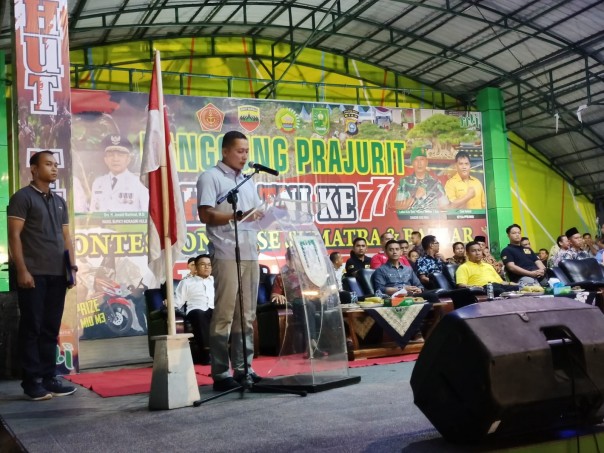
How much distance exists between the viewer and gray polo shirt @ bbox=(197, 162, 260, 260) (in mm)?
3855

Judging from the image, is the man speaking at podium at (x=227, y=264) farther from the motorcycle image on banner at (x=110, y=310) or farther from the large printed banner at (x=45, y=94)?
the motorcycle image on banner at (x=110, y=310)

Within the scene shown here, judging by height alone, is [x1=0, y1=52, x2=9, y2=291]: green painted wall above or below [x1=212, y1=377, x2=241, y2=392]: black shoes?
above

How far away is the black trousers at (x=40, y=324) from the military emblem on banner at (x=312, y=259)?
1.48 m

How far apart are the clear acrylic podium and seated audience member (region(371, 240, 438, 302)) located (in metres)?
2.71

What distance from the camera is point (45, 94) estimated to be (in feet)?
18.0

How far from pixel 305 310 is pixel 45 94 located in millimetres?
3072

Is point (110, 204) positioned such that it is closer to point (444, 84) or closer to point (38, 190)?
point (38, 190)

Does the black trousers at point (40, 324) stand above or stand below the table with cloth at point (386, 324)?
above

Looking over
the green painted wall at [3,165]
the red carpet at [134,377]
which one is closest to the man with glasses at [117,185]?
the green painted wall at [3,165]

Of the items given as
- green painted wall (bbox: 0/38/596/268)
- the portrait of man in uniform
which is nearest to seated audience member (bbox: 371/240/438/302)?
the portrait of man in uniform

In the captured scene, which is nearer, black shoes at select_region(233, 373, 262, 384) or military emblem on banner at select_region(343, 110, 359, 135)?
black shoes at select_region(233, 373, 262, 384)

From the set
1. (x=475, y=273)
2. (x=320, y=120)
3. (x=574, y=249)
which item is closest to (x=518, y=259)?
(x=475, y=273)

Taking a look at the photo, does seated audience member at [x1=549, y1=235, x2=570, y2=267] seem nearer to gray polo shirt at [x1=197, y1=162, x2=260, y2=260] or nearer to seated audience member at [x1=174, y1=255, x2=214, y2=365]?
A: seated audience member at [x1=174, y1=255, x2=214, y2=365]

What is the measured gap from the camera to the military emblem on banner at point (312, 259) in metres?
3.92
